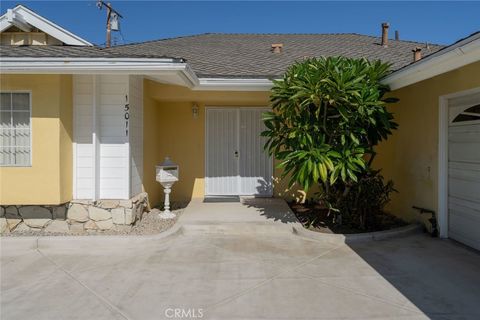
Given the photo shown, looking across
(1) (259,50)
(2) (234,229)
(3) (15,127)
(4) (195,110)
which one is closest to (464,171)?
(2) (234,229)

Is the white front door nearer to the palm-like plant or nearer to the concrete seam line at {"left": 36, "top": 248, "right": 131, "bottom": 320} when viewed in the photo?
the palm-like plant

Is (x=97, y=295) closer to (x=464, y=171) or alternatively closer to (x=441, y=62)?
(x=441, y=62)

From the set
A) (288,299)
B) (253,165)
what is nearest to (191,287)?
(288,299)

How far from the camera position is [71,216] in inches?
284

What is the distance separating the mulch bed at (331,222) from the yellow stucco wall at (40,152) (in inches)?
190

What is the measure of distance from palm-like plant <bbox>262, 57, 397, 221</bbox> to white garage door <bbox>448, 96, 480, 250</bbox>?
43.5 inches

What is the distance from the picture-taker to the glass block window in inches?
272

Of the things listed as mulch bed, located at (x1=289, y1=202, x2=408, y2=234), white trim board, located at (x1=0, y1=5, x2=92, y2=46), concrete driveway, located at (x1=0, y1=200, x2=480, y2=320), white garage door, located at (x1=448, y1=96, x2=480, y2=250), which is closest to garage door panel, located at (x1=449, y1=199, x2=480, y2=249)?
white garage door, located at (x1=448, y1=96, x2=480, y2=250)

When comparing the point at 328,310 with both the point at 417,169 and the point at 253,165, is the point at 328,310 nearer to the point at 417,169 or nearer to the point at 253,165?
the point at 417,169

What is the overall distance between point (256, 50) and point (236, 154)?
3718 mm

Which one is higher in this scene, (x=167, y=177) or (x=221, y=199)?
(x=167, y=177)

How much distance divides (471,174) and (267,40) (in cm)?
920

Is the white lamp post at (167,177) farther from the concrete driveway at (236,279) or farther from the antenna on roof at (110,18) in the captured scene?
the antenna on roof at (110,18)

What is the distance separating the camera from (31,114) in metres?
6.76
